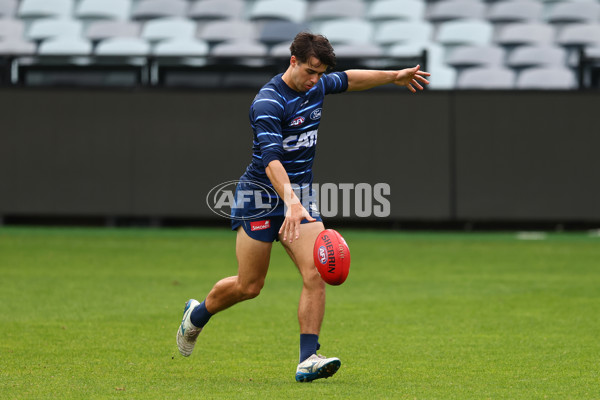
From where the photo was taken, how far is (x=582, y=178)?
696 inches

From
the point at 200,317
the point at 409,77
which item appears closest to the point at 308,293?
the point at 200,317

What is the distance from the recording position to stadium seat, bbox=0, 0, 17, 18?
24.2 m

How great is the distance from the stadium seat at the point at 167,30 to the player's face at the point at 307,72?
16.8 m

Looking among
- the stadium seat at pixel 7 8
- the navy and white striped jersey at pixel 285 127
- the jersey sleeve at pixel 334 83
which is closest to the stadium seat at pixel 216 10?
the stadium seat at pixel 7 8

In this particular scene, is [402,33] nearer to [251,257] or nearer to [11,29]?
[11,29]

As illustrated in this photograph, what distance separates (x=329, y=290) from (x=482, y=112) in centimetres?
752

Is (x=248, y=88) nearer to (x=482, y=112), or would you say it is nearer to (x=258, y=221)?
(x=482, y=112)

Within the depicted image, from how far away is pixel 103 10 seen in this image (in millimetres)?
23922

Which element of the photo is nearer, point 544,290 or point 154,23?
point 544,290

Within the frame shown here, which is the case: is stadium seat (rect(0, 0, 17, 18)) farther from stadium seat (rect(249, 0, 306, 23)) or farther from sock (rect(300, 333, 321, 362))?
sock (rect(300, 333, 321, 362))

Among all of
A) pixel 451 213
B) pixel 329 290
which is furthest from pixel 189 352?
pixel 451 213

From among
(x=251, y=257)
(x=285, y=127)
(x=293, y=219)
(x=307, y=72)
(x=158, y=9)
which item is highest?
(x=158, y=9)

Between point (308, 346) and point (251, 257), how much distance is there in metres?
0.75

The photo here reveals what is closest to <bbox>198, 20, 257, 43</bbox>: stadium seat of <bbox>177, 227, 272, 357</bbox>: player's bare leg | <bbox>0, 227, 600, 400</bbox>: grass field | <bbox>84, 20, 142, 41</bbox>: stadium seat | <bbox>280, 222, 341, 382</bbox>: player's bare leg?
<bbox>84, 20, 142, 41</bbox>: stadium seat
